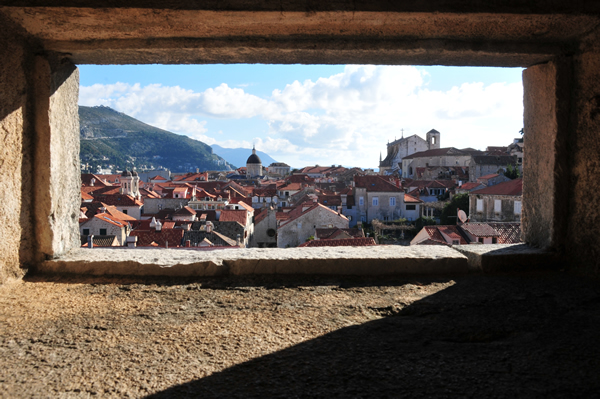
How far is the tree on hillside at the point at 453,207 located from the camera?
28.6 m

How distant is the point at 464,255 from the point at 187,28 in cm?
243

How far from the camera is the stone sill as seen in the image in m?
2.84

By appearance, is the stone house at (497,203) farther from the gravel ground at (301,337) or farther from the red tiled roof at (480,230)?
the gravel ground at (301,337)

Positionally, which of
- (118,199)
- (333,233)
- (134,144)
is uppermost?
(134,144)

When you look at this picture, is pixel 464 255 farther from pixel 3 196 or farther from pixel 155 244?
pixel 155 244

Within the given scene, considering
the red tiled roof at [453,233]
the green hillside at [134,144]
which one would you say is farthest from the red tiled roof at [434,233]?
the green hillside at [134,144]

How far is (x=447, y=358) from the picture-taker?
170 centimetres

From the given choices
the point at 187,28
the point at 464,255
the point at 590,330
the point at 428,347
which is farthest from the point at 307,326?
the point at 187,28

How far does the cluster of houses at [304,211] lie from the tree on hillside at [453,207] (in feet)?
2.84

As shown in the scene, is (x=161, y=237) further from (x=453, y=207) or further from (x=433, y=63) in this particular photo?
(x=453, y=207)

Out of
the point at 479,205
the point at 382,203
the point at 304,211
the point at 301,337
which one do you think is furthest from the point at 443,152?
the point at 301,337

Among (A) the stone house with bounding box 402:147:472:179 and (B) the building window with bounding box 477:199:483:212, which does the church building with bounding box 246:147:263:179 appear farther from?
(B) the building window with bounding box 477:199:483:212

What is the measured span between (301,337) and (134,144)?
156885 millimetres

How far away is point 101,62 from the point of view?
3.14 m
